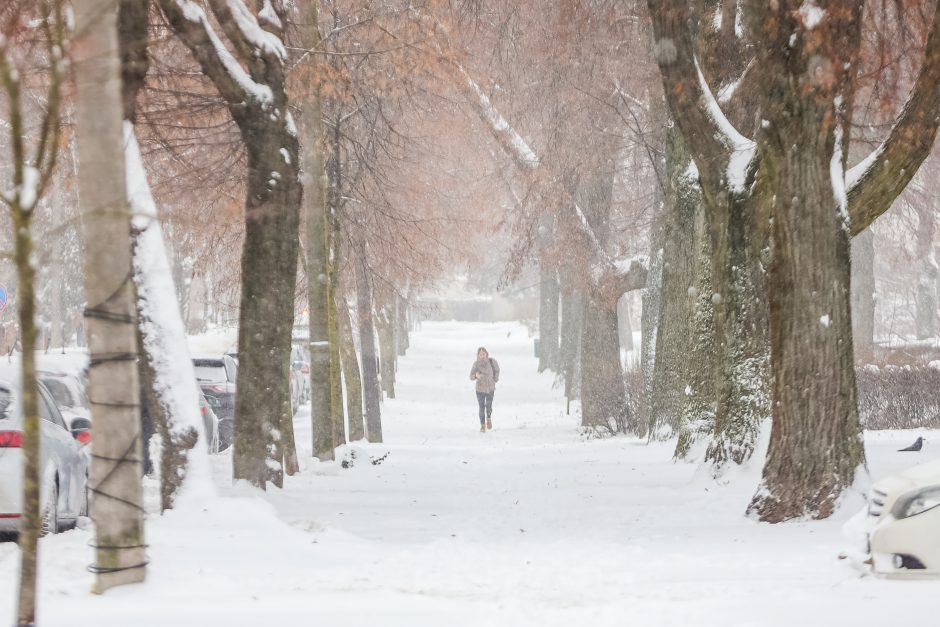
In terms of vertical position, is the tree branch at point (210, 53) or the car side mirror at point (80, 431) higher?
the tree branch at point (210, 53)

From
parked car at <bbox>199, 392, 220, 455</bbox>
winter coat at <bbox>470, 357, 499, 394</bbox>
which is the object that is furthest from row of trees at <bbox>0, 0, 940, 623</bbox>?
winter coat at <bbox>470, 357, 499, 394</bbox>

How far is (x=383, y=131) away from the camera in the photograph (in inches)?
768

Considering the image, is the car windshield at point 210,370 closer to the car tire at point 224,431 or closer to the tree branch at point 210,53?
the car tire at point 224,431

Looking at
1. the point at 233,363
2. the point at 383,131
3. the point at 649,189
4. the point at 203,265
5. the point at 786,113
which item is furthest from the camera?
the point at 649,189

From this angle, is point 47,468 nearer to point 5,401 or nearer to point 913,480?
point 5,401

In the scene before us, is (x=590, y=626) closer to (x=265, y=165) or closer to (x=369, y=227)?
(x=265, y=165)

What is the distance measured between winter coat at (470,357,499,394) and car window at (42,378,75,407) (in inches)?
532

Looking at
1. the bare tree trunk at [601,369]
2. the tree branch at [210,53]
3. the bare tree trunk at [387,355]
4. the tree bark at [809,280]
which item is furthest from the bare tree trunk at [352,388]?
the tree bark at [809,280]

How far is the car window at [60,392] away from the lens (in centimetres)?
1188

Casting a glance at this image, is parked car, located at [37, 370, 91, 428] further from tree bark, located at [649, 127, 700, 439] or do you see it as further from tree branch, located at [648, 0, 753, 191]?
tree bark, located at [649, 127, 700, 439]

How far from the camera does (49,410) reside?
9.64 metres

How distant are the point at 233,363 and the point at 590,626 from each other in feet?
52.5

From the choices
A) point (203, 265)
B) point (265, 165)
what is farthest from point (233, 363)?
point (265, 165)

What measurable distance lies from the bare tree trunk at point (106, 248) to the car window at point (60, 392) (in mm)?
6827
